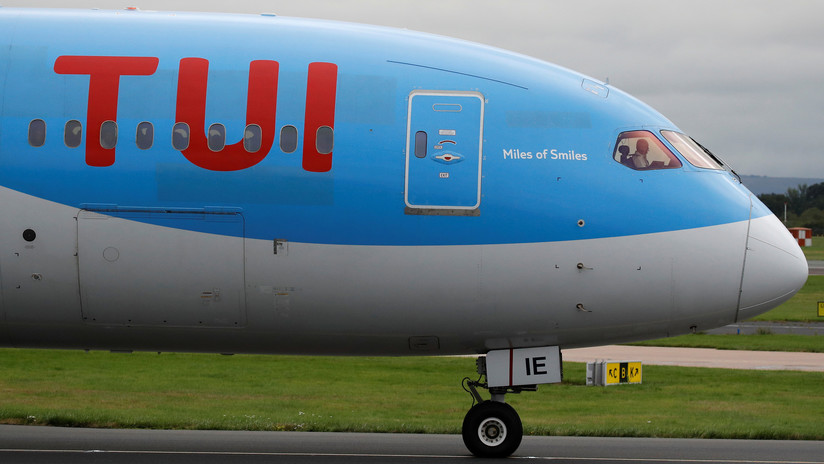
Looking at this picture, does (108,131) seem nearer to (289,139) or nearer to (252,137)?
(252,137)

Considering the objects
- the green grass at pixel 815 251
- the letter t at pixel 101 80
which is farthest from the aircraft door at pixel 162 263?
the green grass at pixel 815 251

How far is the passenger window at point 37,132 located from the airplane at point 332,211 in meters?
0.02

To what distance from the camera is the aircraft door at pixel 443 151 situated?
11.9m

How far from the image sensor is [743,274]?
12016 millimetres

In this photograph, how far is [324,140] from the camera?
12.0 meters

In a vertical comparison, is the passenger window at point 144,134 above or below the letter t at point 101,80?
below

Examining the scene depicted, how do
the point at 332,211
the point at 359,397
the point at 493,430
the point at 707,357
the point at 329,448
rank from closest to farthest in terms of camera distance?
1. the point at 332,211
2. the point at 493,430
3. the point at 329,448
4. the point at 359,397
5. the point at 707,357

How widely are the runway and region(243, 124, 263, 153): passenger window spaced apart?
3.87 metres

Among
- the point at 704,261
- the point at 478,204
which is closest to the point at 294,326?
the point at 478,204

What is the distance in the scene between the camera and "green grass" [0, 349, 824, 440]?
17312mm

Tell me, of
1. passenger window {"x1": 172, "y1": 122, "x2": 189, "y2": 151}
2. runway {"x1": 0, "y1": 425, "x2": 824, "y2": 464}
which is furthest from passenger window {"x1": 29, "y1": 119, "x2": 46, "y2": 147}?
runway {"x1": 0, "y1": 425, "x2": 824, "y2": 464}

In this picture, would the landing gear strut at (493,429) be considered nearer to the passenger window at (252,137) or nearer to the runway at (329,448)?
the runway at (329,448)

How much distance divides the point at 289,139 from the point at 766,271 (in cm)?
577

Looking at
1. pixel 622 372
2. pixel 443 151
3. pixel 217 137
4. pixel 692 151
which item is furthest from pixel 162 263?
pixel 622 372
